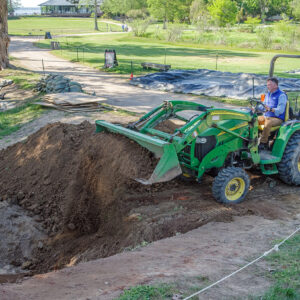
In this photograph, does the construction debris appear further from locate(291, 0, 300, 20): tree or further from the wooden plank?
locate(291, 0, 300, 20): tree

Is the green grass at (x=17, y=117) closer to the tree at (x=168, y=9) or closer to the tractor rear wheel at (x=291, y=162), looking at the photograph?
the tractor rear wheel at (x=291, y=162)

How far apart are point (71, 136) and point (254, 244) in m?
4.92

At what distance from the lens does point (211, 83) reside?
19.6 metres

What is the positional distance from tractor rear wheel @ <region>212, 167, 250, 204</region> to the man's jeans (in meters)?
1.21

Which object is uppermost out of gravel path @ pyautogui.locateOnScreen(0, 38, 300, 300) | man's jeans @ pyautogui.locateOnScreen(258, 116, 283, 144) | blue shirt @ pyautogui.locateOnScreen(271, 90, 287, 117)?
blue shirt @ pyautogui.locateOnScreen(271, 90, 287, 117)

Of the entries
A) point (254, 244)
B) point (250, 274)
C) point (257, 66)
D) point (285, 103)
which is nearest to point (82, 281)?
point (250, 274)

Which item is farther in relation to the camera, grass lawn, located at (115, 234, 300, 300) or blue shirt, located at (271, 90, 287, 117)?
blue shirt, located at (271, 90, 287, 117)

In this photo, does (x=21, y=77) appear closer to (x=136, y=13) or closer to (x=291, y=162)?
(x=291, y=162)

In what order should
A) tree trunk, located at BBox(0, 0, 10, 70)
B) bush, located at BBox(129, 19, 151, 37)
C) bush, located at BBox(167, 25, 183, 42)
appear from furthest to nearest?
1. bush, located at BBox(129, 19, 151, 37)
2. bush, located at BBox(167, 25, 183, 42)
3. tree trunk, located at BBox(0, 0, 10, 70)

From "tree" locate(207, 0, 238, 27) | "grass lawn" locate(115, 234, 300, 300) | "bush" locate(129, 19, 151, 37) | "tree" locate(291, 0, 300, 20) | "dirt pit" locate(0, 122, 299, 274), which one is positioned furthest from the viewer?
"tree" locate(291, 0, 300, 20)

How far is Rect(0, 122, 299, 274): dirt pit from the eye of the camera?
6516mm

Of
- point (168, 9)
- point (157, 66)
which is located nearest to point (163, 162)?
point (157, 66)

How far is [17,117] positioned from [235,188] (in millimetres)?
9736

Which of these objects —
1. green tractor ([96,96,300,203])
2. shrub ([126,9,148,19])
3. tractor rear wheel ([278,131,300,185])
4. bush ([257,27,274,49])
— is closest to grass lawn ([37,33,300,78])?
bush ([257,27,274,49])
